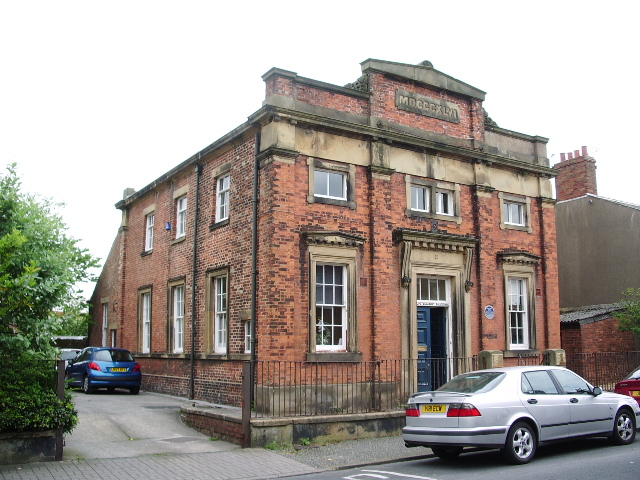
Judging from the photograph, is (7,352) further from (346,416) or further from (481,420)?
(481,420)

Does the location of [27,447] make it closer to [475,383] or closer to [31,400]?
[31,400]

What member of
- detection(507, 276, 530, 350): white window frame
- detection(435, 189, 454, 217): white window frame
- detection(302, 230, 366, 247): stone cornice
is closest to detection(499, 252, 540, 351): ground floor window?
detection(507, 276, 530, 350): white window frame

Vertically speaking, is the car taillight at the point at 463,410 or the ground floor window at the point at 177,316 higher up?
the ground floor window at the point at 177,316

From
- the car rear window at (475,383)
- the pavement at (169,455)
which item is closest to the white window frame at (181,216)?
the pavement at (169,455)

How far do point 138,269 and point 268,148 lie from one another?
9.65 m

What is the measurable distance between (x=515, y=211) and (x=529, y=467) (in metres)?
10.5

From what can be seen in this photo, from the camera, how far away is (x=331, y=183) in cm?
1531

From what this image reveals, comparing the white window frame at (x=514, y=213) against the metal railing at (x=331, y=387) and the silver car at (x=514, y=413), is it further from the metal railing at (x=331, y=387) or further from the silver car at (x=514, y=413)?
the silver car at (x=514, y=413)

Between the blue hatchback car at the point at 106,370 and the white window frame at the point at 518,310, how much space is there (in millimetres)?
10908

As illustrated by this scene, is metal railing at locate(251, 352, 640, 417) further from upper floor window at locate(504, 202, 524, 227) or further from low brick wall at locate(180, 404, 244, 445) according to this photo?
upper floor window at locate(504, 202, 524, 227)

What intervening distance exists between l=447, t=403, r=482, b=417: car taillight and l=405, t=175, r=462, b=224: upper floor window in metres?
7.05

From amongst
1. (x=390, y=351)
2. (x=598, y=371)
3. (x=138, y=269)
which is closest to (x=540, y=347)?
(x=598, y=371)

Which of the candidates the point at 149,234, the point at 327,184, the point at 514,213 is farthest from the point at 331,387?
the point at 149,234

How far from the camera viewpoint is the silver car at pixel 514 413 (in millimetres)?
9805
